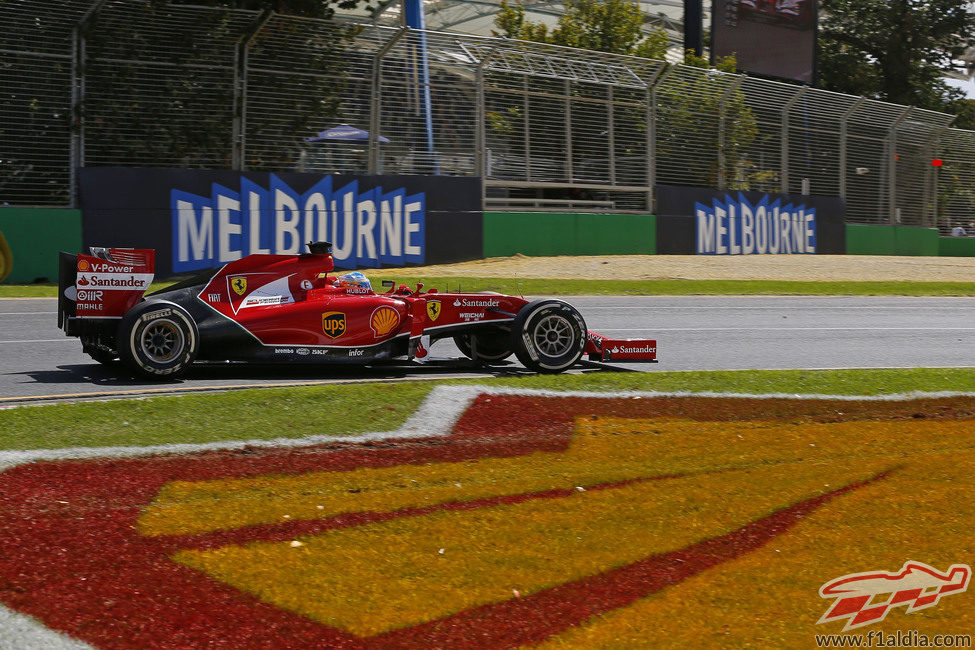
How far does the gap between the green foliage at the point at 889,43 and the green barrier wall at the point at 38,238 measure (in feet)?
129

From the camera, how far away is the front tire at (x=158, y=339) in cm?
862

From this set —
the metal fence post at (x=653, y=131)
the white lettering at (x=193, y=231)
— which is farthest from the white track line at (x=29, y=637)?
the metal fence post at (x=653, y=131)

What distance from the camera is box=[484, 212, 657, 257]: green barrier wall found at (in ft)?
79.8

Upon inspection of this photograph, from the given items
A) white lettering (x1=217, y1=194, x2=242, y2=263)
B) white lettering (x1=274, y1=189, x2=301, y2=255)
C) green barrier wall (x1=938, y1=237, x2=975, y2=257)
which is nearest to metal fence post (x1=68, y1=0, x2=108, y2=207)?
white lettering (x1=217, y1=194, x2=242, y2=263)

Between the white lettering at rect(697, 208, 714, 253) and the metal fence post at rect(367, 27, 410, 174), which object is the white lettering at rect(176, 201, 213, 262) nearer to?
the metal fence post at rect(367, 27, 410, 174)

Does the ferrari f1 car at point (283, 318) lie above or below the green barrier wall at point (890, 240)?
below

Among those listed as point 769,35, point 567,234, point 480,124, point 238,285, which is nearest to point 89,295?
point 238,285

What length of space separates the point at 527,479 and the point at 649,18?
46928 millimetres

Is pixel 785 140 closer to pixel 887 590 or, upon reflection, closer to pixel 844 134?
pixel 844 134

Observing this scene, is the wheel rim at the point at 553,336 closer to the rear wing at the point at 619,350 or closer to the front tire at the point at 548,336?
the front tire at the point at 548,336

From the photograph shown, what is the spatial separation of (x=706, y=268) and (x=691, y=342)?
1279cm

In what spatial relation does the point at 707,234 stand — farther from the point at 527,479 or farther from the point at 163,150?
the point at 527,479

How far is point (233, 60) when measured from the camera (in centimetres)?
2067

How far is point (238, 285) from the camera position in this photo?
30.5ft
